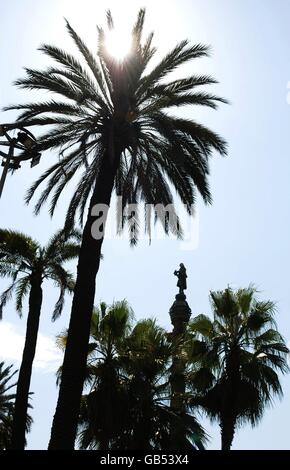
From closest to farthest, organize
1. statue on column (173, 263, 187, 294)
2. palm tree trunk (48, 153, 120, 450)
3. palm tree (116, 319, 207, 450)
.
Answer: palm tree trunk (48, 153, 120, 450) → palm tree (116, 319, 207, 450) → statue on column (173, 263, 187, 294)

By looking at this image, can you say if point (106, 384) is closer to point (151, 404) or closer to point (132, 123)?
point (151, 404)

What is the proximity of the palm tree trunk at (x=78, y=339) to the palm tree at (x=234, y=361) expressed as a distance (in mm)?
5778

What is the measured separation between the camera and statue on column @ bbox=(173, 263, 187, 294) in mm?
26047

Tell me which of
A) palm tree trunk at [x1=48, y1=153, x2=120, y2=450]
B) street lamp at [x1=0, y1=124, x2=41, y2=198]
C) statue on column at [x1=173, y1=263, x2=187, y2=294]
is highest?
statue on column at [x1=173, y1=263, x2=187, y2=294]

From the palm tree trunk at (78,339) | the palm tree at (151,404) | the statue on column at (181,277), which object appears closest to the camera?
the palm tree trunk at (78,339)

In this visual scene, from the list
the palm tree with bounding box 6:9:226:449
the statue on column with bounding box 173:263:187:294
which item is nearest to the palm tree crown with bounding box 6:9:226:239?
the palm tree with bounding box 6:9:226:449

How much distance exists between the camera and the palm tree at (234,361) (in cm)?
1861

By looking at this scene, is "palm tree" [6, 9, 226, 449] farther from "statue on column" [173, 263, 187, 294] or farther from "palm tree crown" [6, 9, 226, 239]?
"statue on column" [173, 263, 187, 294]

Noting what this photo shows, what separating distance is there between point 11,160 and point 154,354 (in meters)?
8.51

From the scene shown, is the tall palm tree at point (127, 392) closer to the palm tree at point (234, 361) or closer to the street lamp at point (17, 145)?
the palm tree at point (234, 361)

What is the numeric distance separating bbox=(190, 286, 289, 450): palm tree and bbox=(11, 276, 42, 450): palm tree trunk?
579cm

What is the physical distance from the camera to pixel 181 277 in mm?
26375

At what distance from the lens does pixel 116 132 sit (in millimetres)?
18203

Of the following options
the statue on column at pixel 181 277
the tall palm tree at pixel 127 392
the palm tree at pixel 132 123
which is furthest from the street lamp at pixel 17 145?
the statue on column at pixel 181 277
